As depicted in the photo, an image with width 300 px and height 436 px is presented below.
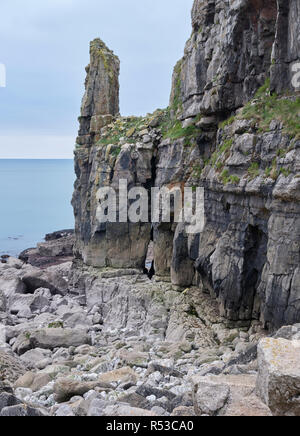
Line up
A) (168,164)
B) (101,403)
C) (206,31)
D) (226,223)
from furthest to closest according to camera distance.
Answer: (168,164) < (206,31) < (226,223) < (101,403)

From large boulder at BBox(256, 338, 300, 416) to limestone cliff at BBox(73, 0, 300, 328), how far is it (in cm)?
762

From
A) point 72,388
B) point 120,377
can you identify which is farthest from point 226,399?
point 120,377

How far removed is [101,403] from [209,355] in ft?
26.7

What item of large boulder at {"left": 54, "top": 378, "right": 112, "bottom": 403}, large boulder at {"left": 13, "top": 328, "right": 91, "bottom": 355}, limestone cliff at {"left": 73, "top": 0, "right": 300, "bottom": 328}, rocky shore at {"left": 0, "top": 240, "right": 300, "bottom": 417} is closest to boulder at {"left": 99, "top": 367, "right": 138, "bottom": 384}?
rocky shore at {"left": 0, "top": 240, "right": 300, "bottom": 417}

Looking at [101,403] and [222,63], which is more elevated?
[222,63]

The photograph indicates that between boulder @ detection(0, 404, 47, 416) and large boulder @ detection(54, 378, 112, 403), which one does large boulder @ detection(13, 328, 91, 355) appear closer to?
large boulder @ detection(54, 378, 112, 403)

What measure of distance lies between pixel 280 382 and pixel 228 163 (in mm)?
13421

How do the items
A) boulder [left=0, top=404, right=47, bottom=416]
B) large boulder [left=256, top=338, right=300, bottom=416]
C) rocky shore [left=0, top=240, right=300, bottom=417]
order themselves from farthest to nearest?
1. boulder [left=0, top=404, right=47, bottom=416]
2. rocky shore [left=0, top=240, right=300, bottom=417]
3. large boulder [left=256, top=338, right=300, bottom=416]

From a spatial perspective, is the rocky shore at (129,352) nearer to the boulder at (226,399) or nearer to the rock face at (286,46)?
the boulder at (226,399)

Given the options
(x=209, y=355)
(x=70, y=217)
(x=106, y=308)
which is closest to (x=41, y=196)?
(x=70, y=217)

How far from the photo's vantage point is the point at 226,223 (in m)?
21.3

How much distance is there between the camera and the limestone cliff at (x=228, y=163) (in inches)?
664

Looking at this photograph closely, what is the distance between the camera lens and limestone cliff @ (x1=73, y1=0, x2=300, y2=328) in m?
16.9
